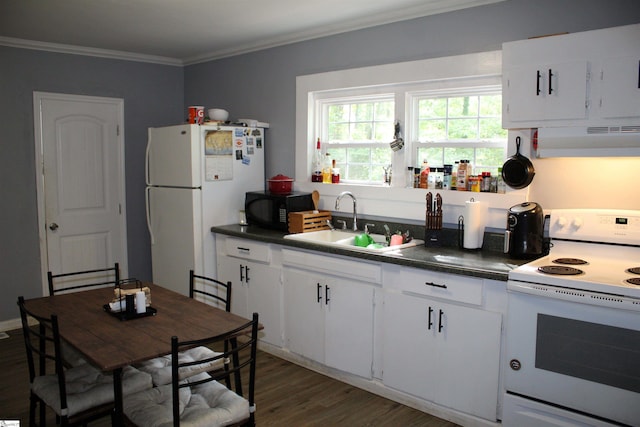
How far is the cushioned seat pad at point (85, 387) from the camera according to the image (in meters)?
2.26

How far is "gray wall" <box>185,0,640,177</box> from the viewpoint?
2902mm

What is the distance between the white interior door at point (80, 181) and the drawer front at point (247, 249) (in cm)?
156

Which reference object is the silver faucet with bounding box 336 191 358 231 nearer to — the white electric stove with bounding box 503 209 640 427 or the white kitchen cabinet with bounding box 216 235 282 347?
the white kitchen cabinet with bounding box 216 235 282 347

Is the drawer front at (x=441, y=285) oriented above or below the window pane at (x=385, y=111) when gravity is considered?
below

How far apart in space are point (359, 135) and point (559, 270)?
2.04m

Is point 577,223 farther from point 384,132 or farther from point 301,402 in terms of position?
point 301,402

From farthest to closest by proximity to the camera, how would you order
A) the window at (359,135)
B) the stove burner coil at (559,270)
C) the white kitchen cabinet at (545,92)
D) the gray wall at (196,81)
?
1. the window at (359,135)
2. the gray wall at (196,81)
3. the white kitchen cabinet at (545,92)
4. the stove burner coil at (559,270)

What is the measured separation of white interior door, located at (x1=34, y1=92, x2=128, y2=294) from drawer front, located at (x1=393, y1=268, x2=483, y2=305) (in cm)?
319

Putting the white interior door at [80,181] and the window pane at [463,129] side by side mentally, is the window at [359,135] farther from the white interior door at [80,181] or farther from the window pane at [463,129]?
the white interior door at [80,181]

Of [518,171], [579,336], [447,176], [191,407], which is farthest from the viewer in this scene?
[447,176]

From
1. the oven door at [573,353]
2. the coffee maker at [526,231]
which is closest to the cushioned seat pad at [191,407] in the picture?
the oven door at [573,353]

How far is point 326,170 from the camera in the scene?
4.27 metres

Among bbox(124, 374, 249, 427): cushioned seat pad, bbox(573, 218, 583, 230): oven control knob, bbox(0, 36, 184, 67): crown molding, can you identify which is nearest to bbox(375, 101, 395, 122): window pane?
bbox(573, 218, 583, 230): oven control knob

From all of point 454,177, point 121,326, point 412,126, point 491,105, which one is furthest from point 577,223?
point 121,326
